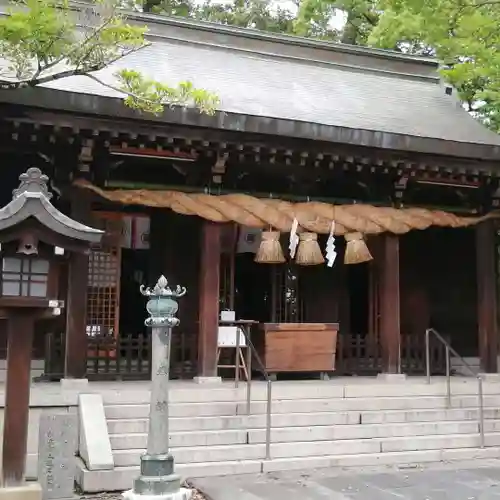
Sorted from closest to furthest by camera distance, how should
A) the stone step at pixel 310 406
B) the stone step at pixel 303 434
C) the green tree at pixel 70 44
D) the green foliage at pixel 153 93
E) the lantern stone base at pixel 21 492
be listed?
1. the lantern stone base at pixel 21 492
2. the green tree at pixel 70 44
3. the green foliage at pixel 153 93
4. the stone step at pixel 303 434
5. the stone step at pixel 310 406

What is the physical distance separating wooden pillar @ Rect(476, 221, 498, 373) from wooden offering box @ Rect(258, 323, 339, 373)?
108 inches

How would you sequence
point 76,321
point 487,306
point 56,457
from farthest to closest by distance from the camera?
point 487,306 → point 76,321 → point 56,457

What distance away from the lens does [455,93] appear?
15242 millimetres

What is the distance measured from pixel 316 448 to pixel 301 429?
34cm

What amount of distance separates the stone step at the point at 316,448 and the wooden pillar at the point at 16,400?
1.21 meters

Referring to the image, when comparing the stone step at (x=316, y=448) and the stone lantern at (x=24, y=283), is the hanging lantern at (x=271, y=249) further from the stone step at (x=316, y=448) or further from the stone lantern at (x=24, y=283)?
the stone lantern at (x=24, y=283)

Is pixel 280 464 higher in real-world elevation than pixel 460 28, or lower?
lower

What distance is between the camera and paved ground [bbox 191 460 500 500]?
20.8ft

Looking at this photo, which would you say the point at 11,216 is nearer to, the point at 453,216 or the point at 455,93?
the point at 453,216

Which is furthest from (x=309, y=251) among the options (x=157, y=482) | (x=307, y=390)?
(x=157, y=482)

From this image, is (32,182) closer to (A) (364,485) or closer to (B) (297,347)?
(A) (364,485)

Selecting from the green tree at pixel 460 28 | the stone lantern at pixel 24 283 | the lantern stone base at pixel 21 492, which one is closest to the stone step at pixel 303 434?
the lantern stone base at pixel 21 492

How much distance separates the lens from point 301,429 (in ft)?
26.5

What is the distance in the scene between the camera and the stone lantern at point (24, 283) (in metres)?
5.97
